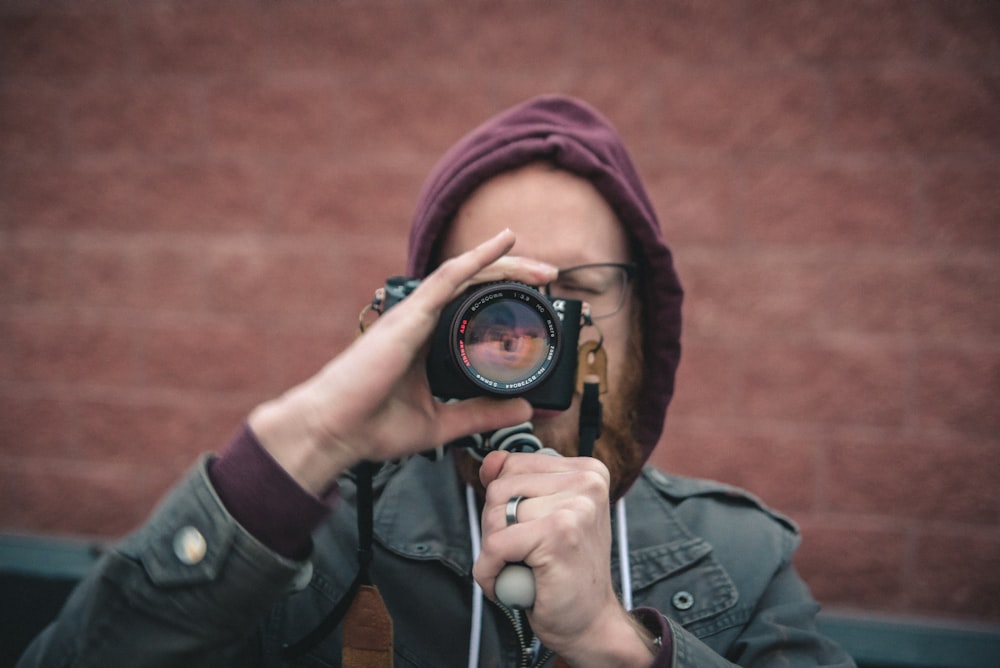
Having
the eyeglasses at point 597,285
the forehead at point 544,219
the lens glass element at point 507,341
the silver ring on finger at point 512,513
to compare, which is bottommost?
the silver ring on finger at point 512,513

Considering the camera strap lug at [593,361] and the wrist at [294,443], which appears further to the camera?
the camera strap lug at [593,361]

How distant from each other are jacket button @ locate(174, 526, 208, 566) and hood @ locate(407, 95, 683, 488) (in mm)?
590

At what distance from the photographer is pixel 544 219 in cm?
115

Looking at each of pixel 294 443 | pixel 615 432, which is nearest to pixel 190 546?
pixel 294 443

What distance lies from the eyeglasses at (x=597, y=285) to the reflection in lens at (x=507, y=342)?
191mm

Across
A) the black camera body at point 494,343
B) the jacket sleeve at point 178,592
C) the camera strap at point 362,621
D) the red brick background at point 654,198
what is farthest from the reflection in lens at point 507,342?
the red brick background at point 654,198

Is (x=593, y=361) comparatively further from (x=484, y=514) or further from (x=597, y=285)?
(x=484, y=514)

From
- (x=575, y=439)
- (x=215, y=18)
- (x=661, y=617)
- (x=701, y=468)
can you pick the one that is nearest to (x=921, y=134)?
(x=701, y=468)

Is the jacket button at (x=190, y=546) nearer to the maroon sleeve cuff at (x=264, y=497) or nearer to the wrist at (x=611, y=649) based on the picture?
the maroon sleeve cuff at (x=264, y=497)

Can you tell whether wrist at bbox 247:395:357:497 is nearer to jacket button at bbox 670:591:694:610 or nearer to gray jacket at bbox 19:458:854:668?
gray jacket at bbox 19:458:854:668

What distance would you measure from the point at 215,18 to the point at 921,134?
6.01 feet

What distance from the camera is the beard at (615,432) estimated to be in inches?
44.1

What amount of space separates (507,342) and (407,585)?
0.42m

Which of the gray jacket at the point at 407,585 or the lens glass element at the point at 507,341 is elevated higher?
the lens glass element at the point at 507,341
